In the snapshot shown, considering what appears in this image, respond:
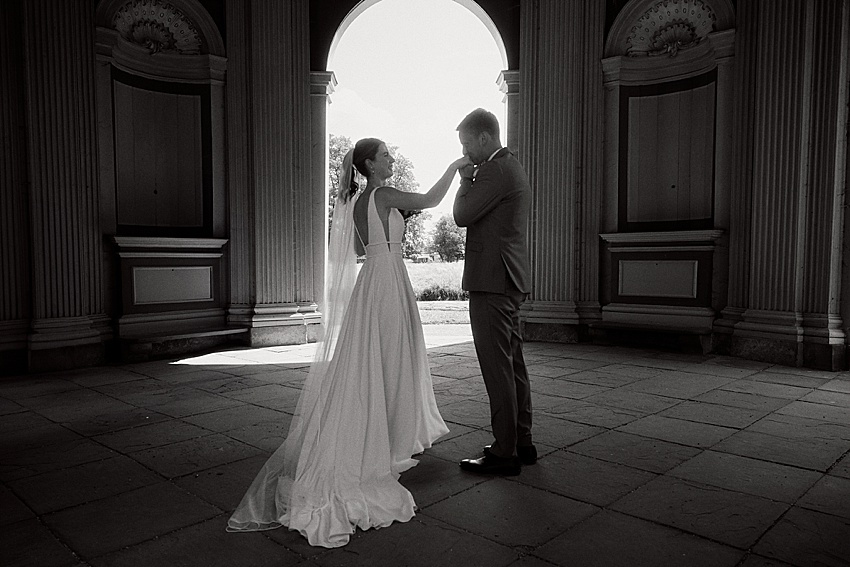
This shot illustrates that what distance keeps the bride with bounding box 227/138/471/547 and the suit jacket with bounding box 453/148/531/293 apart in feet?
0.57

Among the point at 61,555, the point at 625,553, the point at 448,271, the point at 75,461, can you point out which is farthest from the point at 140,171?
the point at 448,271

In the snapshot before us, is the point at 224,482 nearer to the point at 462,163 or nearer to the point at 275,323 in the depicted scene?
the point at 462,163

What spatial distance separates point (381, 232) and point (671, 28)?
5.95 m

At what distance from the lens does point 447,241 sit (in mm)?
30703

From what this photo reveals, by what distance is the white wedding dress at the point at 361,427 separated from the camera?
8.15ft

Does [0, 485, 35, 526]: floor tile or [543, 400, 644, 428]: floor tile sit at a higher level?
[0, 485, 35, 526]: floor tile

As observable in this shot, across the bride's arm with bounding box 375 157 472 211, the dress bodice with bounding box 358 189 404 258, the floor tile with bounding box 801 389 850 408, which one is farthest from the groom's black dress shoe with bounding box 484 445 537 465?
the floor tile with bounding box 801 389 850 408

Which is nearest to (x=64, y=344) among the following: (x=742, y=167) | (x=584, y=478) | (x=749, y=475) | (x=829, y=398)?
(x=584, y=478)

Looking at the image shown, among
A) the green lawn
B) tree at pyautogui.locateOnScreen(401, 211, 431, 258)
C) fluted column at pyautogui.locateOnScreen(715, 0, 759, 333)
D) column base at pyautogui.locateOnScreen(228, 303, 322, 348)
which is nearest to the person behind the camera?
fluted column at pyautogui.locateOnScreen(715, 0, 759, 333)

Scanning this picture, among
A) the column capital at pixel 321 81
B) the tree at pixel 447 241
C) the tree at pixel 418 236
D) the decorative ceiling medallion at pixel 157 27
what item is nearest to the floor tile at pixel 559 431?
the column capital at pixel 321 81

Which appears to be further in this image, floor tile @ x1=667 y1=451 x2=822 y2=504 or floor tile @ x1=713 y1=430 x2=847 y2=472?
floor tile @ x1=713 y1=430 x2=847 y2=472

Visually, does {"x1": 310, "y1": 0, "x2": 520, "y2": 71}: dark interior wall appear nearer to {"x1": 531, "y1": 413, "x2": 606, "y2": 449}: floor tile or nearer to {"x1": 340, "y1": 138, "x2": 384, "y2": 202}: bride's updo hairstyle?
{"x1": 340, "y1": 138, "x2": 384, "y2": 202}: bride's updo hairstyle

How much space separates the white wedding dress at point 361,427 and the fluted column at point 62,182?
4.21 m

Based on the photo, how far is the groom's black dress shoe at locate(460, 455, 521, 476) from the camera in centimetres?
298
